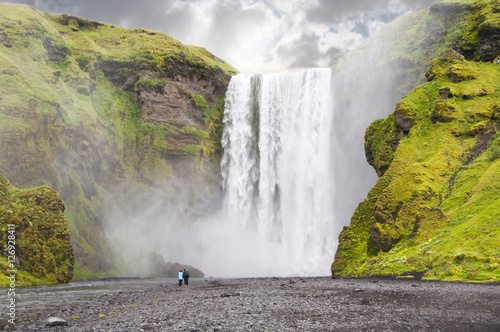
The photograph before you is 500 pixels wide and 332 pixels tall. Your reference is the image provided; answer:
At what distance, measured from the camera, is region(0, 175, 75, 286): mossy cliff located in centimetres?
2964

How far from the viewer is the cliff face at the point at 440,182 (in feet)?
68.4

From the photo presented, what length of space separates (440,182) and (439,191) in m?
1.07

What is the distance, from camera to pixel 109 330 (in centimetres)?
1045

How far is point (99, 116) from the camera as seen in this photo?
59.7 metres

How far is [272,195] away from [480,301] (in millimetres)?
48970

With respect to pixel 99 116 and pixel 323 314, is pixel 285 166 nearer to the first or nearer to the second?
Result: pixel 99 116

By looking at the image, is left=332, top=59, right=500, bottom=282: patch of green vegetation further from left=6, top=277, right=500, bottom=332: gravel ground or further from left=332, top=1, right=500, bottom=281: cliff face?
left=6, top=277, right=500, bottom=332: gravel ground

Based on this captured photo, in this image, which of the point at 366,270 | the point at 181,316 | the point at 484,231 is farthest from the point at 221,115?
the point at 181,316

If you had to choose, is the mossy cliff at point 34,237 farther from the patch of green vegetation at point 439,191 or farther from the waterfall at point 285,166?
the waterfall at point 285,166

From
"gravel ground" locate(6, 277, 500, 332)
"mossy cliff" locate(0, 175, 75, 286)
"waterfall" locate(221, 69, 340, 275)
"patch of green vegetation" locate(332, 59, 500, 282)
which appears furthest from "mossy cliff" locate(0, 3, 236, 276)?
"patch of green vegetation" locate(332, 59, 500, 282)

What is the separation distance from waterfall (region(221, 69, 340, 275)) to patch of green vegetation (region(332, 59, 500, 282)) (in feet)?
60.1

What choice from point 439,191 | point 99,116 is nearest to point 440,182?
point 439,191

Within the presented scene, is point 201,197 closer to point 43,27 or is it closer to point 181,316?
point 43,27

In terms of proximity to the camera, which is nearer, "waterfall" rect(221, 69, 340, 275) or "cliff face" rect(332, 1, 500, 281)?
"cliff face" rect(332, 1, 500, 281)
